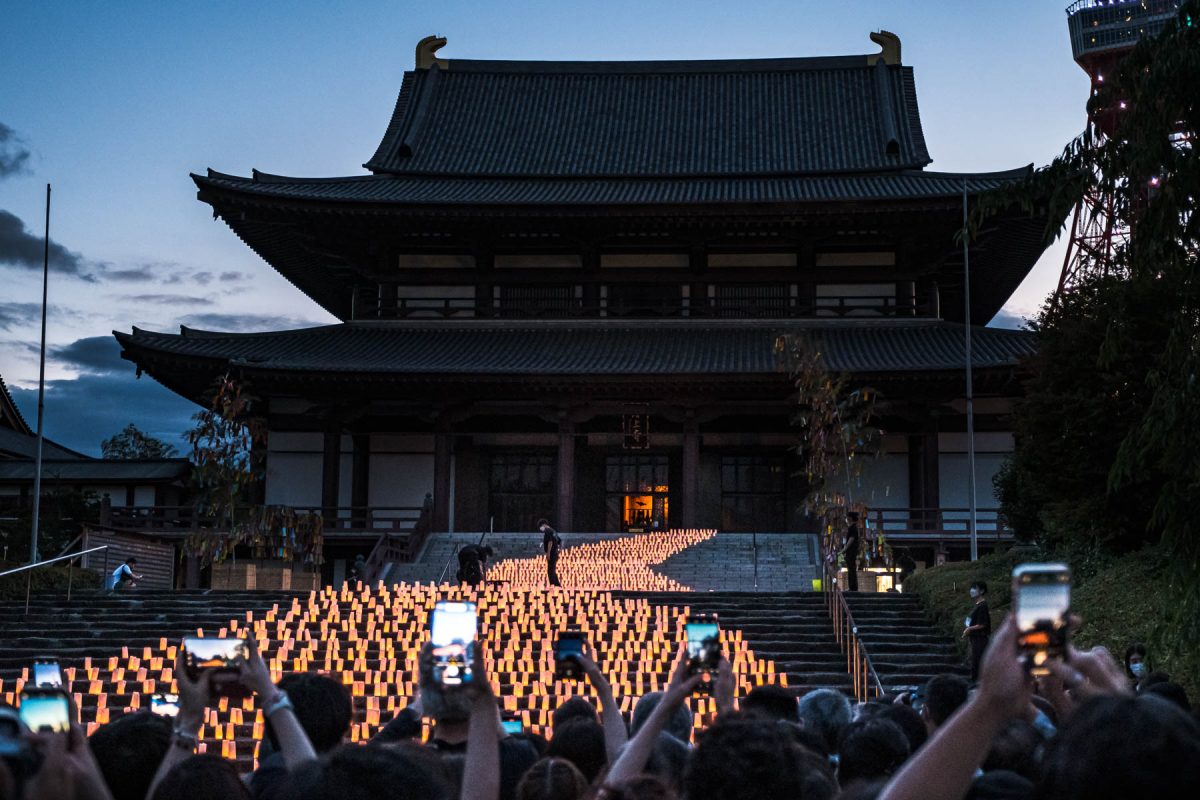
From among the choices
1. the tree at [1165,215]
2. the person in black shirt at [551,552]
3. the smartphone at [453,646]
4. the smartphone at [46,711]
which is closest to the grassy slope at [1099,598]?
the tree at [1165,215]

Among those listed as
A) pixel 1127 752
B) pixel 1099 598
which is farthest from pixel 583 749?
pixel 1099 598

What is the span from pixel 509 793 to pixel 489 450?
2713 centimetres

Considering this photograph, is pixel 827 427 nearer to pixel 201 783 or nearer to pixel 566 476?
pixel 566 476

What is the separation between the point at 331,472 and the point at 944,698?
2504 centimetres

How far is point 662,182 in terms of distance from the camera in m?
33.7

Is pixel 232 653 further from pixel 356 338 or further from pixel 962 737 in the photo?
pixel 356 338

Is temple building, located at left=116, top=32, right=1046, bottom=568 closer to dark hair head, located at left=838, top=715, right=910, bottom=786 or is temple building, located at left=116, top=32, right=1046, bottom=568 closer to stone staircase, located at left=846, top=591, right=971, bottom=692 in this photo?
stone staircase, located at left=846, top=591, right=971, bottom=692

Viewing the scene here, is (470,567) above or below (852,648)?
above

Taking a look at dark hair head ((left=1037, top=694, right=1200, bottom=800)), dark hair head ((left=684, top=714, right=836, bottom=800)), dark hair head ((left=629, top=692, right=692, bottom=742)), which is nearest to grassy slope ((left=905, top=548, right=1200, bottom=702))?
dark hair head ((left=629, top=692, right=692, bottom=742))

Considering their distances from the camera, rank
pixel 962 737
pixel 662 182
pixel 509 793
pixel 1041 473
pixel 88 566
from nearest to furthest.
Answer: pixel 962 737 < pixel 509 793 < pixel 1041 473 < pixel 88 566 < pixel 662 182

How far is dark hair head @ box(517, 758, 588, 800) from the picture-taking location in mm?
3592

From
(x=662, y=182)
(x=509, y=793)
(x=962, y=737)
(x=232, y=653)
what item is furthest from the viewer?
(x=662, y=182)

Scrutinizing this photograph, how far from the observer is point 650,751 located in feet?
11.7

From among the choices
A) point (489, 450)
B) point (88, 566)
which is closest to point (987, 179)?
point (489, 450)
